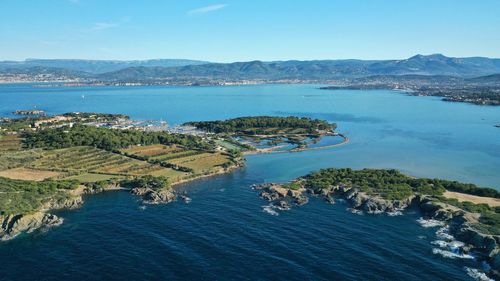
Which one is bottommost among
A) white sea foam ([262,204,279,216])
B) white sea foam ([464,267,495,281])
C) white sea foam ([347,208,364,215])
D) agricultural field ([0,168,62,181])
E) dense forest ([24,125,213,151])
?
white sea foam ([464,267,495,281])

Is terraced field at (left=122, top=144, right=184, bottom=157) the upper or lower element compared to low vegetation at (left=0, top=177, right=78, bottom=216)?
upper

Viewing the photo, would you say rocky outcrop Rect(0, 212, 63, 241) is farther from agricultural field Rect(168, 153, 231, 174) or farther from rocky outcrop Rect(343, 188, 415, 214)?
rocky outcrop Rect(343, 188, 415, 214)

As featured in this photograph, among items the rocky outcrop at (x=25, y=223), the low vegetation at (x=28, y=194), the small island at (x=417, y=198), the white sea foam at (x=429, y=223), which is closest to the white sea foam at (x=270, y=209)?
the small island at (x=417, y=198)

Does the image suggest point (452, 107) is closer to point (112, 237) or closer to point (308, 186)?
point (308, 186)

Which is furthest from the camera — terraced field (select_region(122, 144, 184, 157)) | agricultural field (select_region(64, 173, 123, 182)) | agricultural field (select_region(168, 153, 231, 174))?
terraced field (select_region(122, 144, 184, 157))

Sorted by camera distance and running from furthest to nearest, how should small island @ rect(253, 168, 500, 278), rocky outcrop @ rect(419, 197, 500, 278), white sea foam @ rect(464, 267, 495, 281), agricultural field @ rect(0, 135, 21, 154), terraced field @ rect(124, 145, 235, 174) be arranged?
agricultural field @ rect(0, 135, 21, 154), terraced field @ rect(124, 145, 235, 174), small island @ rect(253, 168, 500, 278), rocky outcrop @ rect(419, 197, 500, 278), white sea foam @ rect(464, 267, 495, 281)

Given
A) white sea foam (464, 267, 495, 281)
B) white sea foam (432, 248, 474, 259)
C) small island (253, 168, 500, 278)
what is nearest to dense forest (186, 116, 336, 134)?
small island (253, 168, 500, 278)

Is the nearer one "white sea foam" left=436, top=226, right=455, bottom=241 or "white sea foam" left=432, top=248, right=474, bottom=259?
"white sea foam" left=432, top=248, right=474, bottom=259
